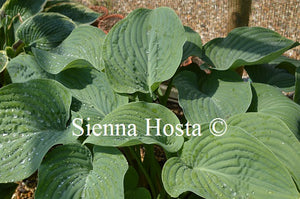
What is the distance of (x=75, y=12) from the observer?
2396 millimetres

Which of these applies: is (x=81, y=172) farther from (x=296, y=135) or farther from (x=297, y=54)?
(x=297, y=54)

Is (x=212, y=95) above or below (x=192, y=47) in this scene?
below

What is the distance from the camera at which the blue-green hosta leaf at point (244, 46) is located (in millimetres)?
1512

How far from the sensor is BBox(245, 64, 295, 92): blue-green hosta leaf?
1.57m

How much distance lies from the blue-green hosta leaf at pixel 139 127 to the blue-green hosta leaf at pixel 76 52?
1.15 ft

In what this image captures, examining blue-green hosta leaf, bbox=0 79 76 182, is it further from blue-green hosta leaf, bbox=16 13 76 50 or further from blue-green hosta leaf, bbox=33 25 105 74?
blue-green hosta leaf, bbox=16 13 76 50

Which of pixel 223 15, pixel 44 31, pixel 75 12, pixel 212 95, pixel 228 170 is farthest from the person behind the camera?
pixel 223 15

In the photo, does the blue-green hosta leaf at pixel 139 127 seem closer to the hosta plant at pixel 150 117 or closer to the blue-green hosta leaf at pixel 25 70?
the hosta plant at pixel 150 117

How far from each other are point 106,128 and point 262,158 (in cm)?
48

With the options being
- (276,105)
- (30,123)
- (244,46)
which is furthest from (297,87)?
(30,123)

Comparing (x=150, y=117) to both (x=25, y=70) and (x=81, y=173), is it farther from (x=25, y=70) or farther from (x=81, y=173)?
(x=25, y=70)

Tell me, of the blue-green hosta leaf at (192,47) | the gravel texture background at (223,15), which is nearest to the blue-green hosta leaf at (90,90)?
the blue-green hosta leaf at (192,47)

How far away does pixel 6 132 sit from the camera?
128cm

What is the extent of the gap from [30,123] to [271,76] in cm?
100
